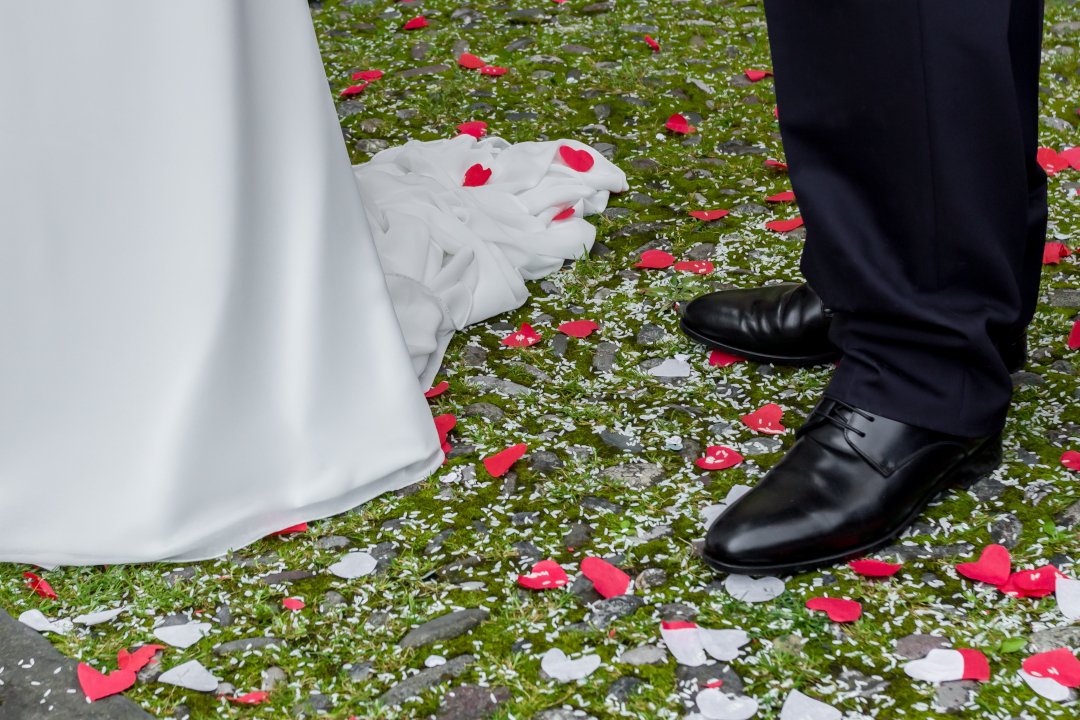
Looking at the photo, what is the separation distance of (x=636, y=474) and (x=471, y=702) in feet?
1.80

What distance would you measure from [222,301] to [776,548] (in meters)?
0.88

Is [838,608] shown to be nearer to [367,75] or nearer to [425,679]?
[425,679]

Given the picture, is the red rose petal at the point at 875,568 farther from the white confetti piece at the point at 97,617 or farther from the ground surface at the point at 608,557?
the white confetti piece at the point at 97,617

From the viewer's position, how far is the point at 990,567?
4.87 ft

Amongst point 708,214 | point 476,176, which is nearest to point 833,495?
point 708,214

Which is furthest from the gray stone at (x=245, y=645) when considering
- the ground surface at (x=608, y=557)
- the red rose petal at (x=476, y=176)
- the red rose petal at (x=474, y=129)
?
the red rose petal at (x=474, y=129)

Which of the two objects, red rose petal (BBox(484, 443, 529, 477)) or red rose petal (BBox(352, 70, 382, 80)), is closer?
red rose petal (BBox(484, 443, 529, 477))

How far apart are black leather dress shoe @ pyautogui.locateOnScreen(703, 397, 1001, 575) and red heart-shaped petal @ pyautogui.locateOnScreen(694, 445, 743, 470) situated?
8.1 inches

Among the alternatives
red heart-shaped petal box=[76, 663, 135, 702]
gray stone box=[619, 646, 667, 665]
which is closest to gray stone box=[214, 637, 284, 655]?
red heart-shaped petal box=[76, 663, 135, 702]

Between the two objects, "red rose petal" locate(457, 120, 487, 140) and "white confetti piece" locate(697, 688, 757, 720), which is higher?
"red rose petal" locate(457, 120, 487, 140)

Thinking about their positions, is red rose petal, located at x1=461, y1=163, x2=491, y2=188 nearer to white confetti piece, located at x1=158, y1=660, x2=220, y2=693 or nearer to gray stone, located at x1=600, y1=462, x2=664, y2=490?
gray stone, located at x1=600, y1=462, x2=664, y2=490

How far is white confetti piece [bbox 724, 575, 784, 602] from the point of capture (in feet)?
4.87

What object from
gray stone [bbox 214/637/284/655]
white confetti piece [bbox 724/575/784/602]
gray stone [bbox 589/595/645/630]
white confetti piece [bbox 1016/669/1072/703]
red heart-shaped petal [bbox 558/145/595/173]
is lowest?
gray stone [bbox 214/637/284/655]

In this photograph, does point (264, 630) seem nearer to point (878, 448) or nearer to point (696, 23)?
point (878, 448)
